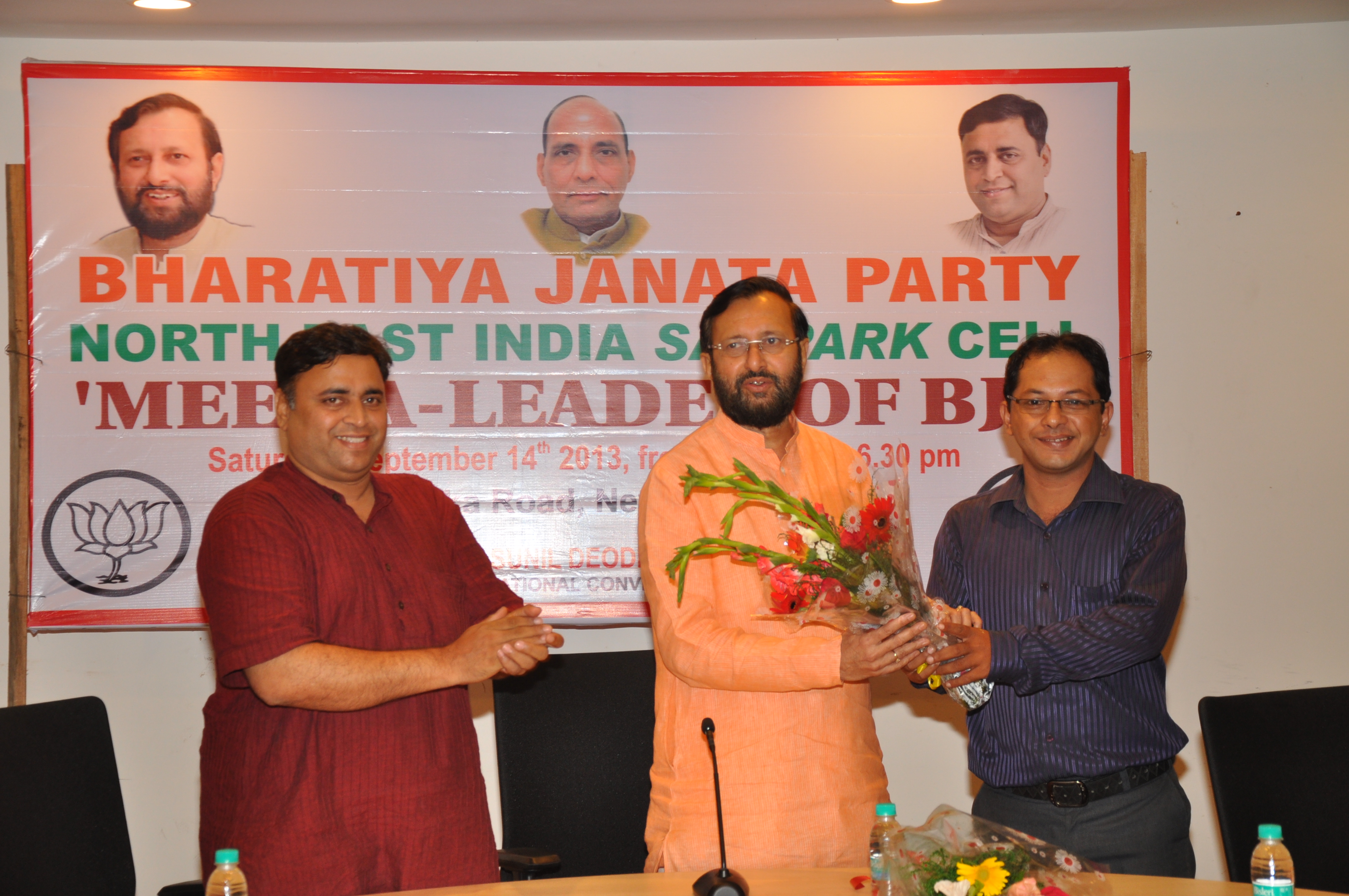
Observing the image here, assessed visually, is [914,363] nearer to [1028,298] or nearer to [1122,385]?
[1028,298]

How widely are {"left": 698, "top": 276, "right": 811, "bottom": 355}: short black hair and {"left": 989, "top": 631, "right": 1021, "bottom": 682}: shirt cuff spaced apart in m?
0.81

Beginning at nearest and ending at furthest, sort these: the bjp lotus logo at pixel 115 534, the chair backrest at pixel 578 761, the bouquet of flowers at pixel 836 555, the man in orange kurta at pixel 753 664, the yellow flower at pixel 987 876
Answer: the yellow flower at pixel 987 876 → the bouquet of flowers at pixel 836 555 → the man in orange kurta at pixel 753 664 → the chair backrest at pixel 578 761 → the bjp lotus logo at pixel 115 534

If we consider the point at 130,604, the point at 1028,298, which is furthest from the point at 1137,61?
the point at 130,604

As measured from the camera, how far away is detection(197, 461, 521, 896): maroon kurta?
7.18ft

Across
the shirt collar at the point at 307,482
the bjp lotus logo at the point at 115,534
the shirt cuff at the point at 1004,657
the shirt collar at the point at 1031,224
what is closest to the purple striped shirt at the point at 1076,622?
the shirt cuff at the point at 1004,657

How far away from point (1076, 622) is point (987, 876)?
3.17 feet

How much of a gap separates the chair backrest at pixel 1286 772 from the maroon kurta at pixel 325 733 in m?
1.62

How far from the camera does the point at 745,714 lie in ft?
7.70

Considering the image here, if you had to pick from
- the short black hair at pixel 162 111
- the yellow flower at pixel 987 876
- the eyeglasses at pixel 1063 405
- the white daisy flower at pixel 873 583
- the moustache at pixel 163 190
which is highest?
the short black hair at pixel 162 111

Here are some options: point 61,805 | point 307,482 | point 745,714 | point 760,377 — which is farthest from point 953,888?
point 61,805

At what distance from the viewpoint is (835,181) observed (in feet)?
12.2

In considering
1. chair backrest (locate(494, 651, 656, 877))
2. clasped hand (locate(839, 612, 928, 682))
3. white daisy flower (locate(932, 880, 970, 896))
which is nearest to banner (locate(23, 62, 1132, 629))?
chair backrest (locate(494, 651, 656, 877))

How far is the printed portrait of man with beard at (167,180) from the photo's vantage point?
3572 millimetres

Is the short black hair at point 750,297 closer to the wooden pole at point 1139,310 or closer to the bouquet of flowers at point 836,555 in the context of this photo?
the bouquet of flowers at point 836,555
